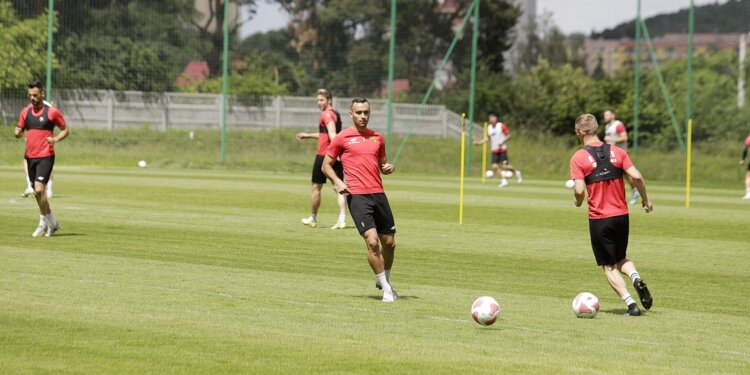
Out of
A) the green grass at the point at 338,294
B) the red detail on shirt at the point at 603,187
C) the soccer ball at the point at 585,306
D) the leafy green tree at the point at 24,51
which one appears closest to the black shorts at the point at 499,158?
the green grass at the point at 338,294

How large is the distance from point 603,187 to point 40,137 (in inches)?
405

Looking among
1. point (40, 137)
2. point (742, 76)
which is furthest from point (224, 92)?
point (40, 137)

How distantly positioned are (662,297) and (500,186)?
25.6m

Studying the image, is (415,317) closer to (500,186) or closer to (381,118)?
(500,186)

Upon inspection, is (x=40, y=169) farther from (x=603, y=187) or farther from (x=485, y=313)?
(x=485, y=313)

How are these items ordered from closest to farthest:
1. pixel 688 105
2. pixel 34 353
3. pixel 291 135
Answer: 1. pixel 34 353
2. pixel 688 105
3. pixel 291 135

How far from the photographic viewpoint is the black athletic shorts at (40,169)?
19062 mm

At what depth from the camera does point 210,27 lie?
52375 millimetres

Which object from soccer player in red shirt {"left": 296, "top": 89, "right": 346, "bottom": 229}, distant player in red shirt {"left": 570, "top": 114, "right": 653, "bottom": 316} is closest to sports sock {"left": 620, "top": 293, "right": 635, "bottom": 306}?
distant player in red shirt {"left": 570, "top": 114, "right": 653, "bottom": 316}

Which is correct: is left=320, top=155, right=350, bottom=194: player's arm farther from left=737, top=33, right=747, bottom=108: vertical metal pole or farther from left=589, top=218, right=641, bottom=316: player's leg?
left=737, top=33, right=747, bottom=108: vertical metal pole

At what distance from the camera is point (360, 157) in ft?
43.4

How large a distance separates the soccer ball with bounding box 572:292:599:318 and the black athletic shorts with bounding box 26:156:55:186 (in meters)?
10.2

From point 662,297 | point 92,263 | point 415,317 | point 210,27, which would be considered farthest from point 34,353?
point 210,27

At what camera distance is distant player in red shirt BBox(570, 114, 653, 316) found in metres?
12.4
